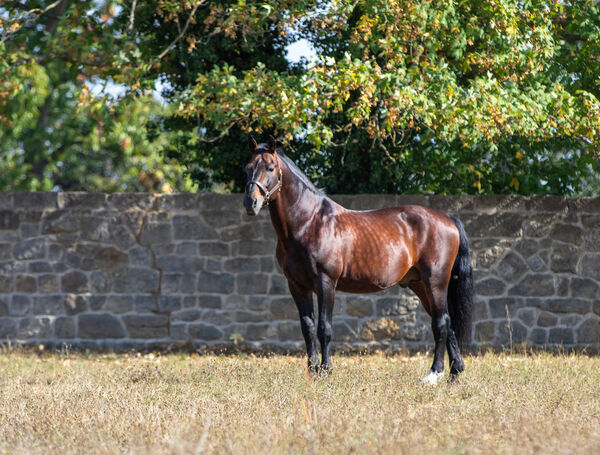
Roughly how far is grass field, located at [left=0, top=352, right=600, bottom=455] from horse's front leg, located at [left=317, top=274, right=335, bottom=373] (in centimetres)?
16

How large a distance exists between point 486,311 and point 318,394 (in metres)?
4.11

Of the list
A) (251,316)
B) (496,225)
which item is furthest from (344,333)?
(496,225)

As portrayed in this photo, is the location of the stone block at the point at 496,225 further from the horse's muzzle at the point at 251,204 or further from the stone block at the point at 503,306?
the horse's muzzle at the point at 251,204

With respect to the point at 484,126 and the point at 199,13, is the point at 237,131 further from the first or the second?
the point at 484,126

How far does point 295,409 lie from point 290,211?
1.80 m

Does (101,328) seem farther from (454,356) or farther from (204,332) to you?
(454,356)

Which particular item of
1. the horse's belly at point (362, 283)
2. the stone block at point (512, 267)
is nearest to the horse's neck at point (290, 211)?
the horse's belly at point (362, 283)

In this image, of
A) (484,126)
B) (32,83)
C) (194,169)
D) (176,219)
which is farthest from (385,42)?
(32,83)

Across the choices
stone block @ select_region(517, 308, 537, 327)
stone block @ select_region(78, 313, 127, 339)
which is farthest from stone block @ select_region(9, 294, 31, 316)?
stone block @ select_region(517, 308, 537, 327)

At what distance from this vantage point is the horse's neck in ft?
20.1

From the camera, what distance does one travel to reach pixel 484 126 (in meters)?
7.78

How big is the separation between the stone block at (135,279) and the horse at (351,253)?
3.10 meters

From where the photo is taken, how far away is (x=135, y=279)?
354 inches

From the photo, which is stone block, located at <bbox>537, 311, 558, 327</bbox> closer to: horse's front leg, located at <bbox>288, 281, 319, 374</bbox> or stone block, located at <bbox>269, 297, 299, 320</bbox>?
stone block, located at <bbox>269, 297, 299, 320</bbox>
